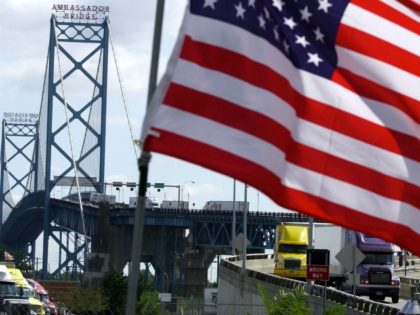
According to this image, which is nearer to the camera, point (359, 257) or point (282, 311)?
point (282, 311)

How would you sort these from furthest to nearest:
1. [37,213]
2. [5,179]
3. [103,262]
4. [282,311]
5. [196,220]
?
[5,179] < [37,213] < [196,220] < [103,262] < [282,311]

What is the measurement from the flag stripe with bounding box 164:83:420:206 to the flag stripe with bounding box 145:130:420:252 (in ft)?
0.63

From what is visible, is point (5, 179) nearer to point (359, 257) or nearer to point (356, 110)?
point (359, 257)

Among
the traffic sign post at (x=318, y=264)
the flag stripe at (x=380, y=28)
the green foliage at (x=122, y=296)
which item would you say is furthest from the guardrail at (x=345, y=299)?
the green foliage at (x=122, y=296)

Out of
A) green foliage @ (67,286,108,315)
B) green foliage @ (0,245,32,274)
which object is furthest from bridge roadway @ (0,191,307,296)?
green foliage @ (67,286,108,315)

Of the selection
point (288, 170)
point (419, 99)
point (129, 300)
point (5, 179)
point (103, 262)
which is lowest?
point (129, 300)

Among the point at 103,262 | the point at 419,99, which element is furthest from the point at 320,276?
the point at 103,262

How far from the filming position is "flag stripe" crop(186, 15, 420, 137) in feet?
27.0

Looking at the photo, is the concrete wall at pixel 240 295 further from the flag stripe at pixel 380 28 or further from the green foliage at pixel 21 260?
the green foliage at pixel 21 260

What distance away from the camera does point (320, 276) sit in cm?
2977

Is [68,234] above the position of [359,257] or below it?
above

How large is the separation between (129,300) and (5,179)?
170858mm

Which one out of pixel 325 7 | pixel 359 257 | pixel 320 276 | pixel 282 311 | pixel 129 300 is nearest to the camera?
pixel 129 300

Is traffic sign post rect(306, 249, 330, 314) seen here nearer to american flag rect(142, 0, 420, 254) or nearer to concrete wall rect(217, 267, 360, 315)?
concrete wall rect(217, 267, 360, 315)
